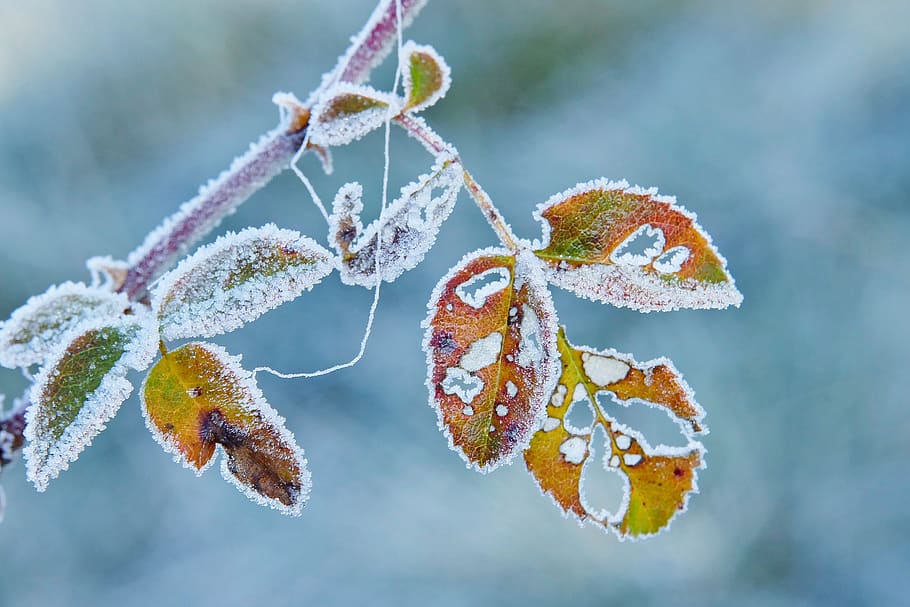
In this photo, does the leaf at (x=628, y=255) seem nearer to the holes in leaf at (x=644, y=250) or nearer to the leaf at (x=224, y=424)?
the holes in leaf at (x=644, y=250)

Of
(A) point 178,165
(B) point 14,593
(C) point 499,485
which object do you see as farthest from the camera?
(A) point 178,165

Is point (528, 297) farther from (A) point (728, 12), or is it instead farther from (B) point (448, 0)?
(A) point (728, 12)

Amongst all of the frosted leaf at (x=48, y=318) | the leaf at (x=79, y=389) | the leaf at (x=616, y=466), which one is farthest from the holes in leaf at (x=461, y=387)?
the frosted leaf at (x=48, y=318)

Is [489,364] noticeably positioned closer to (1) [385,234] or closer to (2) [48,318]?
(1) [385,234]

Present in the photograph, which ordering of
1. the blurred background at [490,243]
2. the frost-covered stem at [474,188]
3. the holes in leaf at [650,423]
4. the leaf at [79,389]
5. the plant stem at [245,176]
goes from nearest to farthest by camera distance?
the leaf at [79,389] → the frost-covered stem at [474,188] → the plant stem at [245,176] → the blurred background at [490,243] → the holes in leaf at [650,423]

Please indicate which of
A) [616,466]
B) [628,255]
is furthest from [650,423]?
[628,255]

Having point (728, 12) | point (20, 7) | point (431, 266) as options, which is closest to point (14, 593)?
point (431, 266)
